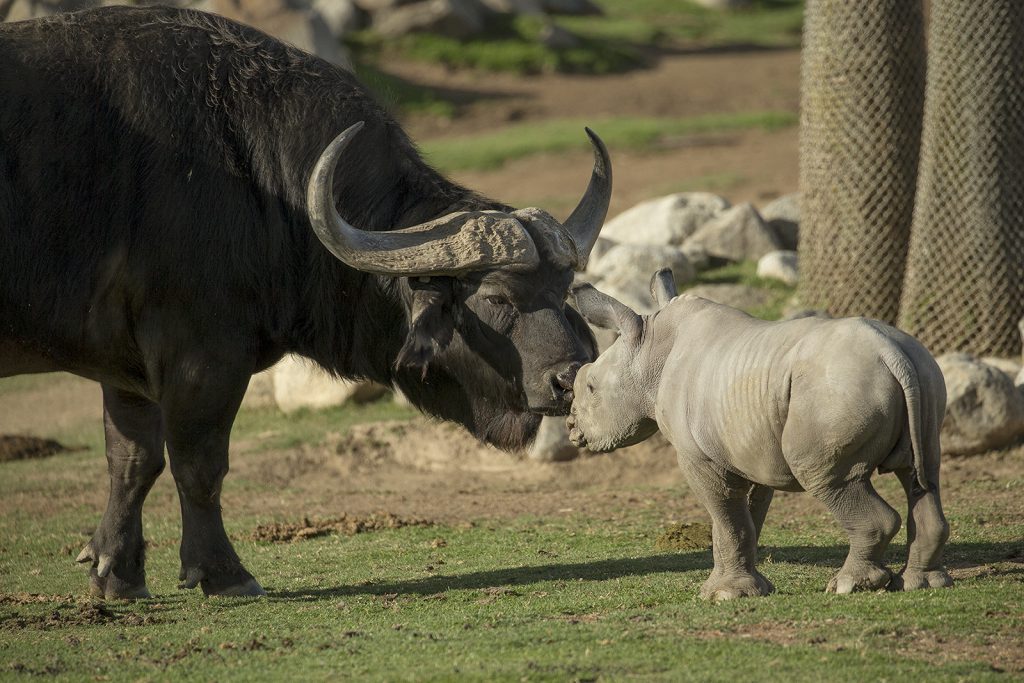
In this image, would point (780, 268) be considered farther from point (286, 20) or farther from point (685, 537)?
point (286, 20)

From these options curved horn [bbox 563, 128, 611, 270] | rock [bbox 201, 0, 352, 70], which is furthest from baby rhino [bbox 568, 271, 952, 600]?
rock [bbox 201, 0, 352, 70]

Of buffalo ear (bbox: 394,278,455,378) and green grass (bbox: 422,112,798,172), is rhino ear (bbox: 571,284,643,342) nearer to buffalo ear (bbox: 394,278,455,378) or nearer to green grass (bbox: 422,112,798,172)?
buffalo ear (bbox: 394,278,455,378)

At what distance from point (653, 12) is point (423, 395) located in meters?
31.4

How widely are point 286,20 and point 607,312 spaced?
1984 centimetres

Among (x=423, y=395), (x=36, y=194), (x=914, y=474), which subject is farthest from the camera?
(x=423, y=395)

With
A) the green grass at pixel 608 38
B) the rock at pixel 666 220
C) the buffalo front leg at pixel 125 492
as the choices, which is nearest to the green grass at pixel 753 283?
the rock at pixel 666 220

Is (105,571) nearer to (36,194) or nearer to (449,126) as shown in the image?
(36,194)

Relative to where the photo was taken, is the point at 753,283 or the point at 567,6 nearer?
the point at 753,283

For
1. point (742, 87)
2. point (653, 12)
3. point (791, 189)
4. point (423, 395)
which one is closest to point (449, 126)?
point (742, 87)

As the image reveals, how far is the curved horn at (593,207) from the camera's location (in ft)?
24.5

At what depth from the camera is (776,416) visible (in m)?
5.65

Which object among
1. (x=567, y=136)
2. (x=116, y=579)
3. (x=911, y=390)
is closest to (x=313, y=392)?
(x=116, y=579)

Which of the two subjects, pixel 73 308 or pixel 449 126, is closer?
pixel 73 308

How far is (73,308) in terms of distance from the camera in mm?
6781
